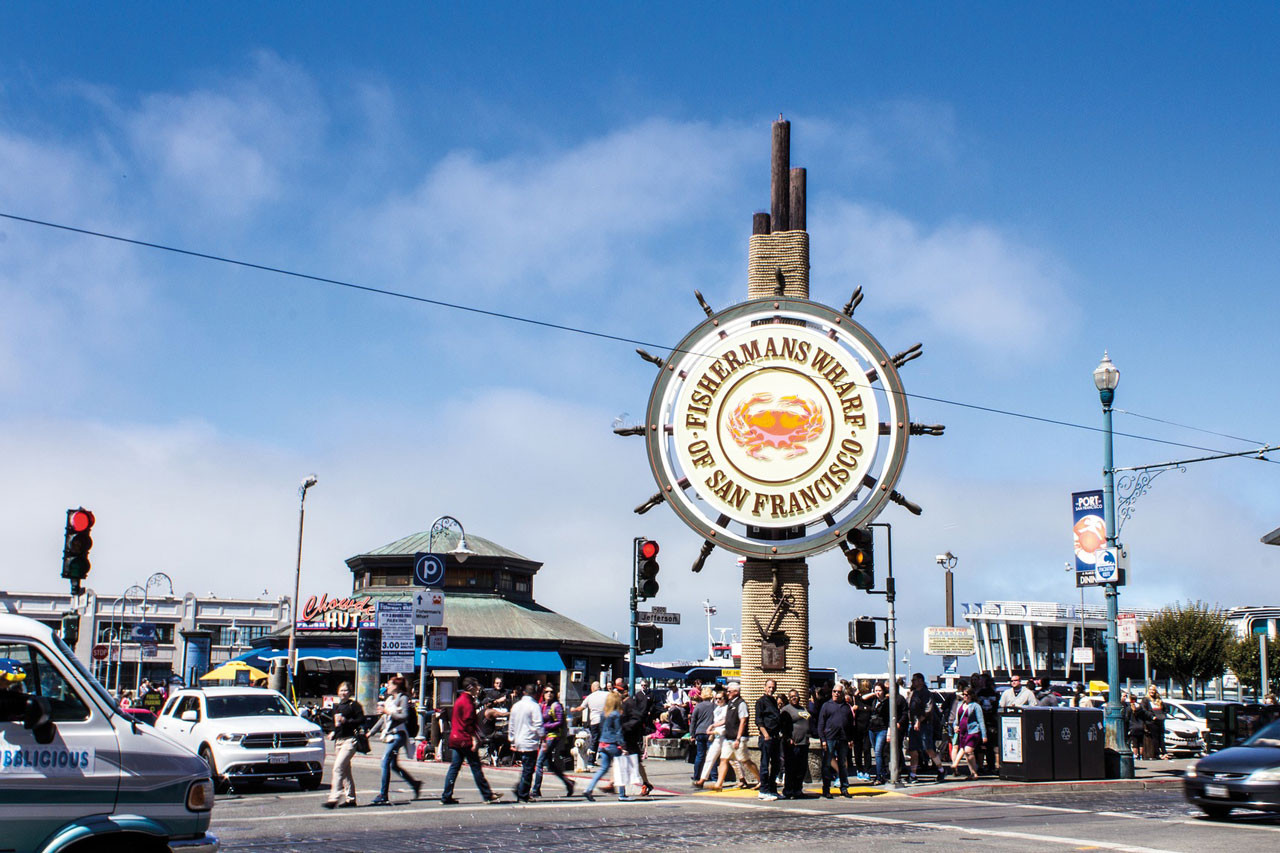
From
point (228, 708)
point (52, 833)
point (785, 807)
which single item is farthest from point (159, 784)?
point (228, 708)

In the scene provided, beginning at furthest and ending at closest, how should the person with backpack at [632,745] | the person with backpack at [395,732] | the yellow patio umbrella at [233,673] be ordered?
the yellow patio umbrella at [233,673], the person with backpack at [632,745], the person with backpack at [395,732]

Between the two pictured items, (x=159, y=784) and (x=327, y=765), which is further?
(x=327, y=765)

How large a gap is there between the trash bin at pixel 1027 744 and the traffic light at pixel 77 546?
1498 centimetres

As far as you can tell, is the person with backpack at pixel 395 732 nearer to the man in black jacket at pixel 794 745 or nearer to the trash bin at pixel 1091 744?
the man in black jacket at pixel 794 745

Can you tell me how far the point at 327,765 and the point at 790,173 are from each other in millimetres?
15342

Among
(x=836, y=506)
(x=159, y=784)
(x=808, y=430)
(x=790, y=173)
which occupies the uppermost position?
(x=790, y=173)

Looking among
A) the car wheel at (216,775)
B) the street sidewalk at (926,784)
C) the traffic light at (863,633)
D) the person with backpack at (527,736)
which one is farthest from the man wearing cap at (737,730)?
the car wheel at (216,775)

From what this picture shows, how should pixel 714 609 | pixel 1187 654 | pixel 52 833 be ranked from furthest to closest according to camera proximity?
pixel 714 609 < pixel 1187 654 < pixel 52 833

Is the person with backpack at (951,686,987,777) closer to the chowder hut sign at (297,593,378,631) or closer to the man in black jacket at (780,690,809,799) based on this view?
the man in black jacket at (780,690,809,799)

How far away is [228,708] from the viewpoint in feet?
68.0

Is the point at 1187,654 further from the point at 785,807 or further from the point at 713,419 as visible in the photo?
the point at 785,807

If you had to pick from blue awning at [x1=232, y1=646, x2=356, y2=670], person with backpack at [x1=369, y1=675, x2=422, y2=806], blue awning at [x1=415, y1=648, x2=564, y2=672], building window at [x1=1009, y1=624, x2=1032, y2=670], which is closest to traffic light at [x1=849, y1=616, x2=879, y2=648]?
person with backpack at [x1=369, y1=675, x2=422, y2=806]

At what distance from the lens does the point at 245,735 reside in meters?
19.5

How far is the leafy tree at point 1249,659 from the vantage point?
71625 mm
